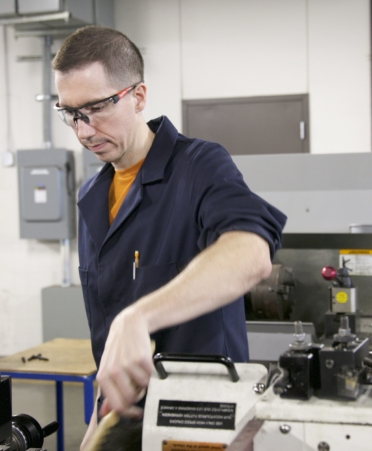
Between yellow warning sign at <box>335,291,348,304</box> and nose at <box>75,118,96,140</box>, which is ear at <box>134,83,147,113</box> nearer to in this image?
nose at <box>75,118,96,140</box>

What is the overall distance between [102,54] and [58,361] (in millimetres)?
1800

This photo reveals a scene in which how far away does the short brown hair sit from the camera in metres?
1.09

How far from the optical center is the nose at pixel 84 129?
1126mm

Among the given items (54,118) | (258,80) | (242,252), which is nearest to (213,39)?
(258,80)

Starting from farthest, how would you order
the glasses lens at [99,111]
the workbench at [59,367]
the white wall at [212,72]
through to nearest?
the white wall at [212,72]
the workbench at [59,367]
the glasses lens at [99,111]

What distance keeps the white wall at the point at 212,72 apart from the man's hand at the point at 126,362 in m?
3.45

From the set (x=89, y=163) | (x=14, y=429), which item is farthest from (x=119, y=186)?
(x=89, y=163)

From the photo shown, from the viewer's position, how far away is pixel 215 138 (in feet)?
13.6

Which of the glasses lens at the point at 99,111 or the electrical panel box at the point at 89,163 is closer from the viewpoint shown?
the glasses lens at the point at 99,111

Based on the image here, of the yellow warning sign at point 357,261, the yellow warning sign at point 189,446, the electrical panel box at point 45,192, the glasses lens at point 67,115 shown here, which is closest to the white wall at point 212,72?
the electrical panel box at point 45,192

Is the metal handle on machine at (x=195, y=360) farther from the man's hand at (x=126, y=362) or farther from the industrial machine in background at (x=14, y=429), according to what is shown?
the industrial machine in background at (x=14, y=429)

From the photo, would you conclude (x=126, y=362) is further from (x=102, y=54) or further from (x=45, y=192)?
(x=45, y=192)

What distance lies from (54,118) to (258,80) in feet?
4.81

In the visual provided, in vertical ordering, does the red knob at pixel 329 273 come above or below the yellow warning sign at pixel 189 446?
above
